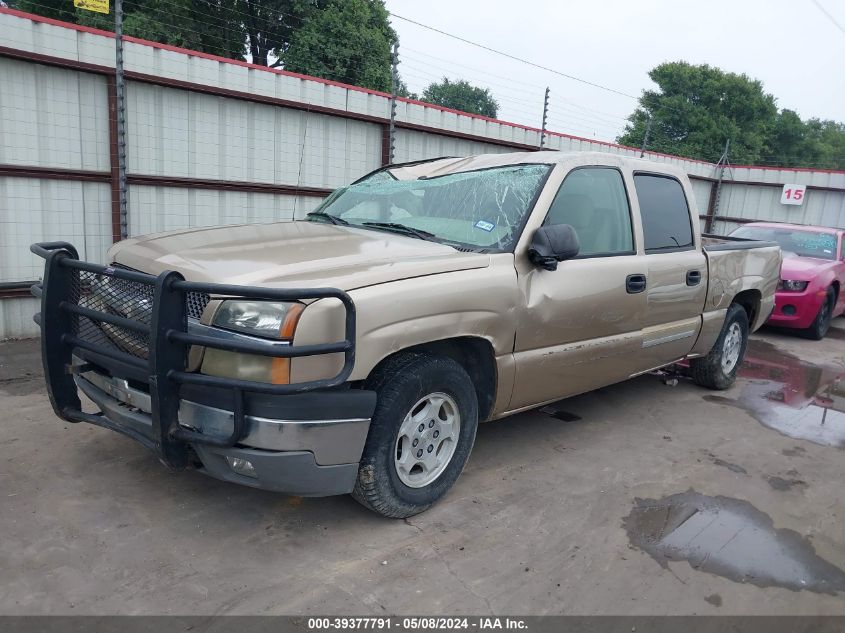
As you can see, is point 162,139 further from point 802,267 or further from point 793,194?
point 793,194

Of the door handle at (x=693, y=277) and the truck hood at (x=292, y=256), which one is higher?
the truck hood at (x=292, y=256)

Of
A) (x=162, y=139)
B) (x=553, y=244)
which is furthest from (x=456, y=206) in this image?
(x=162, y=139)

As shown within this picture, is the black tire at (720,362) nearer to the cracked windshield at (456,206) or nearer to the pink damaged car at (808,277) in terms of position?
the cracked windshield at (456,206)

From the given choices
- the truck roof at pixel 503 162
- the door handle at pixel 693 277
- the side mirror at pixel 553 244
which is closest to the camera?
the side mirror at pixel 553 244

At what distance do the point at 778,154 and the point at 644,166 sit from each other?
182ft

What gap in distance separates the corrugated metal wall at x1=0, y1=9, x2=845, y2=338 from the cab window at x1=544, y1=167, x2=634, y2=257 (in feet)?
15.9

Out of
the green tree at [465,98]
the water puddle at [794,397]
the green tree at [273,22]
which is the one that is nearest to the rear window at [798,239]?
the water puddle at [794,397]

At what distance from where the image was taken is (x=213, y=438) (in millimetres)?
2686

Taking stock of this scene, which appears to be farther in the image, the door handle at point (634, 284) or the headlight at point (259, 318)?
the door handle at point (634, 284)

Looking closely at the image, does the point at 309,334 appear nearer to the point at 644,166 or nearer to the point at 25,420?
the point at 25,420

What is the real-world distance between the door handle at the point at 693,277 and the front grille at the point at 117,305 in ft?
11.6

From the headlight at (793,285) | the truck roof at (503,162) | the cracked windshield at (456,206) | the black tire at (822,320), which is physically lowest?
the black tire at (822,320)

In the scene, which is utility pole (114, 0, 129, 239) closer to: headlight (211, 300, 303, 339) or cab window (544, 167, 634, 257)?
headlight (211, 300, 303, 339)

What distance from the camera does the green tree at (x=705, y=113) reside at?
4309 centimetres
